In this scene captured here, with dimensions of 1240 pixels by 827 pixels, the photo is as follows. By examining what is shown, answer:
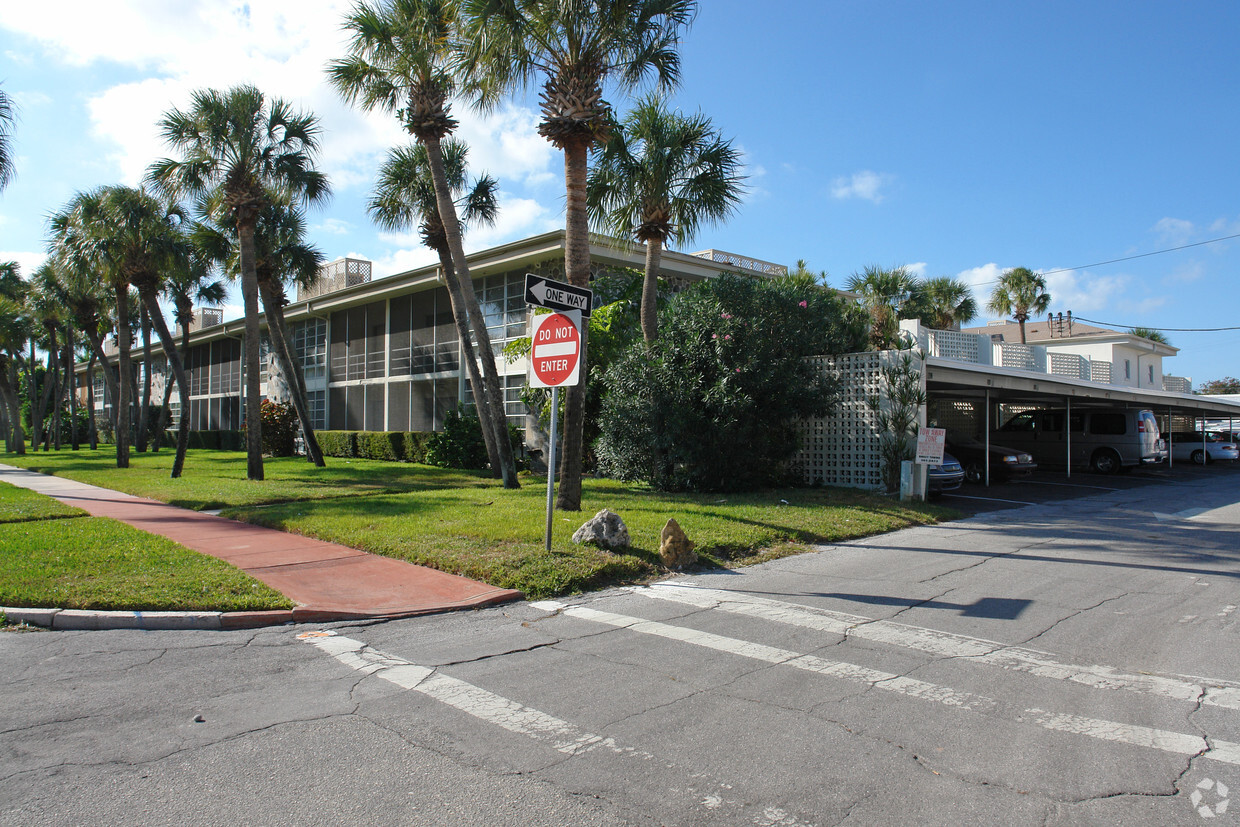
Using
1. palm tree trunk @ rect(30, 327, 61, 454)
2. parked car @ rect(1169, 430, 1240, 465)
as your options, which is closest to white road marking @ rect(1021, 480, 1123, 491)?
parked car @ rect(1169, 430, 1240, 465)

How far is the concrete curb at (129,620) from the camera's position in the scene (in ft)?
20.3

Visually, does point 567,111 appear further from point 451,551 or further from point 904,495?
point 904,495

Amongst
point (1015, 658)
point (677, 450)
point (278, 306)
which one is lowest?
point (1015, 658)

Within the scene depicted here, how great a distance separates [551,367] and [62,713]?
5161 millimetres

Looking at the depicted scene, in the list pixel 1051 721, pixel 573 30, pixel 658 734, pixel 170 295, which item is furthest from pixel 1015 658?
pixel 170 295

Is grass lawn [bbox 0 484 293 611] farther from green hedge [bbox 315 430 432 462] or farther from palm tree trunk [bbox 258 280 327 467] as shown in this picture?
green hedge [bbox 315 430 432 462]

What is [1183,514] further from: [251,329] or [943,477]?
[251,329]

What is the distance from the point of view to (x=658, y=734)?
13.3ft

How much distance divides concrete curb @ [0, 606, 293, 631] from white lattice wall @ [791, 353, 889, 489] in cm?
1203

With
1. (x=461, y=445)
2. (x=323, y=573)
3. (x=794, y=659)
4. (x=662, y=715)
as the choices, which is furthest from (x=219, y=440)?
(x=662, y=715)

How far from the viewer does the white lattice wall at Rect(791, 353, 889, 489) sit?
15.2 m

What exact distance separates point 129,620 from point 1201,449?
37.2 meters

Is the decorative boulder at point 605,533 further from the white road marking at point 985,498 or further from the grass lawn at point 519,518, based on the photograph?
the white road marking at point 985,498

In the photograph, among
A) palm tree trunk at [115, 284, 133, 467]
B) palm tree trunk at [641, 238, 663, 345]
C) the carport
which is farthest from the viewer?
palm tree trunk at [115, 284, 133, 467]
